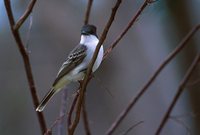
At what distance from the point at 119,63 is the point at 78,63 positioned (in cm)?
247

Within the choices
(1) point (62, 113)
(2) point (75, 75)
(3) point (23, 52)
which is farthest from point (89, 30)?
(3) point (23, 52)

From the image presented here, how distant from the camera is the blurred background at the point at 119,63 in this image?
4.59 m

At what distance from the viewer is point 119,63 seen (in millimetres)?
4938

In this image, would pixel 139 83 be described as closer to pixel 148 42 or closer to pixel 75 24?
pixel 148 42

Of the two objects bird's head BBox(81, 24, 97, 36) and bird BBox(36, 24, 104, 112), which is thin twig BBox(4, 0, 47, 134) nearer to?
bird BBox(36, 24, 104, 112)

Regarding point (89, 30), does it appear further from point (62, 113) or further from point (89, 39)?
point (62, 113)

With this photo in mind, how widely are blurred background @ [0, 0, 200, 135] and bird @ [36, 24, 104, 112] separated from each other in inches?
65.7

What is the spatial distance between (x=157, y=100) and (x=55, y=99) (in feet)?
3.03

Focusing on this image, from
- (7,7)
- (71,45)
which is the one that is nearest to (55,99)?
(71,45)

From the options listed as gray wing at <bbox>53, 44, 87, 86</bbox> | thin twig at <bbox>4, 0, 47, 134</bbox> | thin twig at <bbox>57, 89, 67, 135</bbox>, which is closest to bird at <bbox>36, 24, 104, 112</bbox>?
gray wing at <bbox>53, 44, 87, 86</bbox>

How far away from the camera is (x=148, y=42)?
16.6 feet

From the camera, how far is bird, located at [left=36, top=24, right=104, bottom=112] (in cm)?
237

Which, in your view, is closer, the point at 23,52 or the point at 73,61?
the point at 23,52

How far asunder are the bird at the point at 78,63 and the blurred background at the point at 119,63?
1.67 meters
